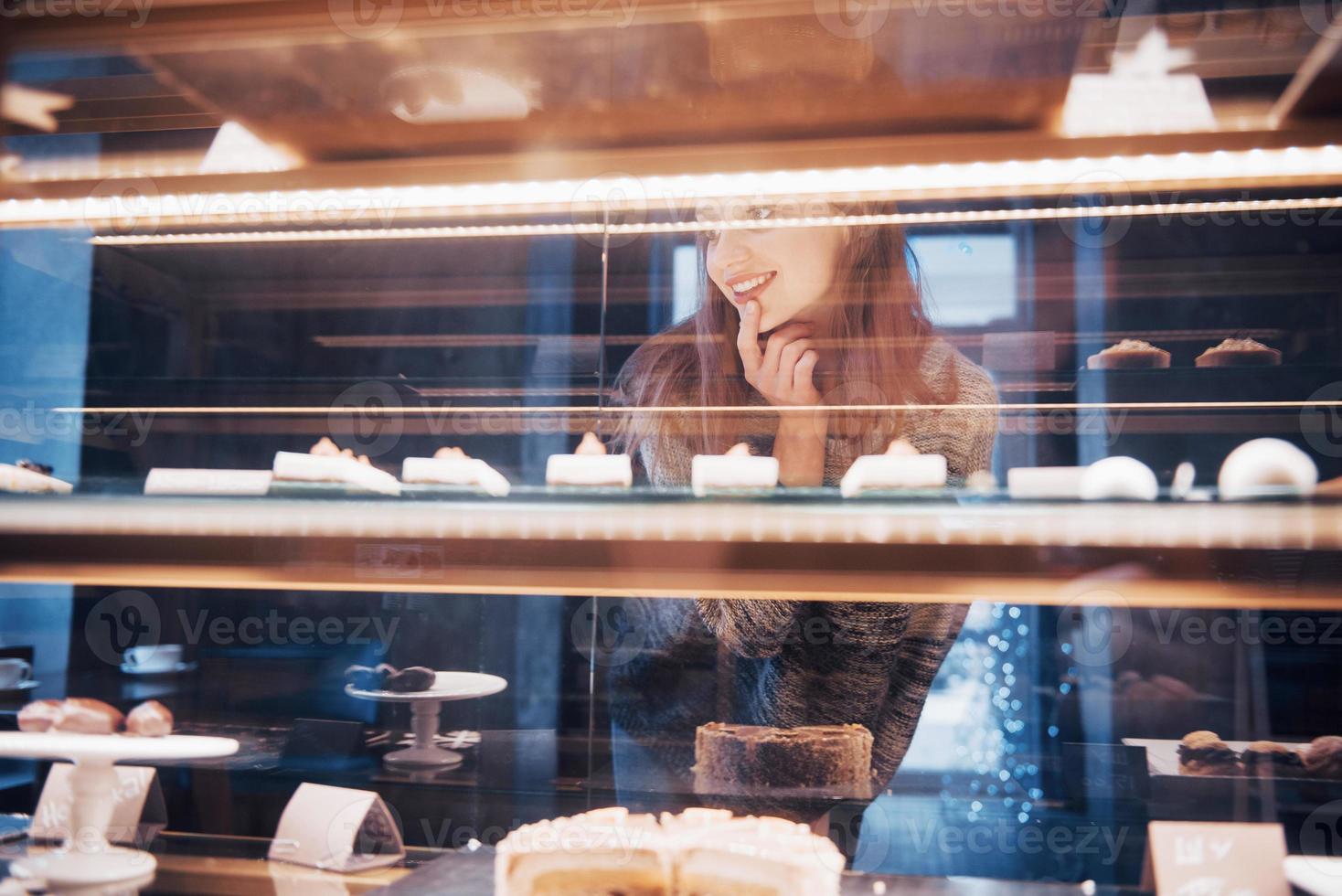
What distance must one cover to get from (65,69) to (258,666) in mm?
1290

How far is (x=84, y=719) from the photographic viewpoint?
4.79ft

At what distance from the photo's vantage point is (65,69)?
1582 millimetres

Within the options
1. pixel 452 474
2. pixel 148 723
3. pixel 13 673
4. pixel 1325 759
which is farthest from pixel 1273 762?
pixel 13 673

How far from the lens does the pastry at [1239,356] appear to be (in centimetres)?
146

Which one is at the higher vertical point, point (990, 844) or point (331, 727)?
point (331, 727)

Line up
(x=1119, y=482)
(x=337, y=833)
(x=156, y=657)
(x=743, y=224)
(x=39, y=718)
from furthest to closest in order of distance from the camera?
(x=156, y=657) → (x=743, y=224) → (x=39, y=718) → (x=337, y=833) → (x=1119, y=482)

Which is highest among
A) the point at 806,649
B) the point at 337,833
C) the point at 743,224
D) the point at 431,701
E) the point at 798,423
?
the point at 743,224

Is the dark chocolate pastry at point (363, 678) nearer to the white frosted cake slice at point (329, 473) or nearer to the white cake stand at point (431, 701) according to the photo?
the white cake stand at point (431, 701)

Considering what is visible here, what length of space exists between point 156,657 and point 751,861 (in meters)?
1.59

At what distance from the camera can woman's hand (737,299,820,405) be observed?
157cm

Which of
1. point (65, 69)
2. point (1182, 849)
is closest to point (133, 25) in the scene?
point (65, 69)

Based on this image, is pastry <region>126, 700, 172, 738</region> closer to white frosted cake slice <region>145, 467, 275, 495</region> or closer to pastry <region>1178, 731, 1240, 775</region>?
white frosted cake slice <region>145, 467, 275, 495</region>

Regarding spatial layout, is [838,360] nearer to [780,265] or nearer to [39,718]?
[780,265]

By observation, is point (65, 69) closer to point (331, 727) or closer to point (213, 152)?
point (213, 152)
